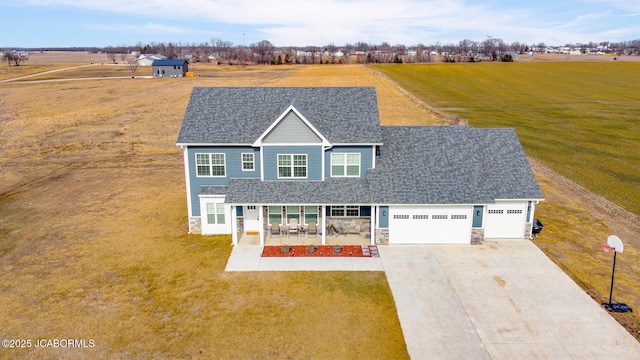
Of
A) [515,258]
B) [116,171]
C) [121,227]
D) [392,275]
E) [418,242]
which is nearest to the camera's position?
[392,275]

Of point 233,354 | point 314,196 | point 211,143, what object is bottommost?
point 233,354

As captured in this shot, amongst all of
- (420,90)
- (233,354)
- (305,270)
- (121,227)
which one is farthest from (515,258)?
(420,90)

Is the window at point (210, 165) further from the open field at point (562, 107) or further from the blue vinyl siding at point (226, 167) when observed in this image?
the open field at point (562, 107)

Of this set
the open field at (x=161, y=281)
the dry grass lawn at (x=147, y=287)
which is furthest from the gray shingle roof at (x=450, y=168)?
the dry grass lawn at (x=147, y=287)

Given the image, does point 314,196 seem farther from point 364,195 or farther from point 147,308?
point 147,308

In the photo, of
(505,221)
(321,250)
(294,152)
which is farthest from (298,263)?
(505,221)
